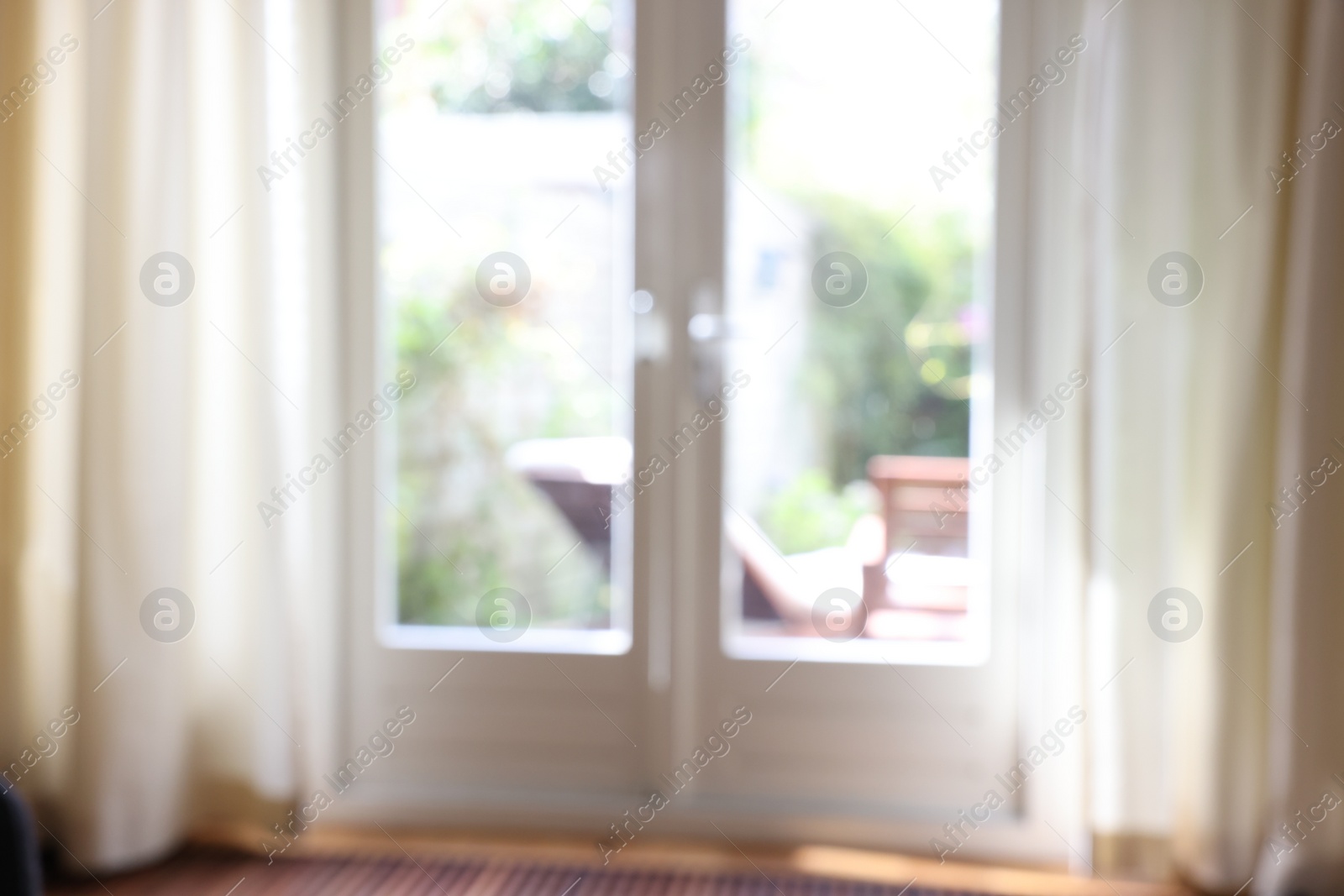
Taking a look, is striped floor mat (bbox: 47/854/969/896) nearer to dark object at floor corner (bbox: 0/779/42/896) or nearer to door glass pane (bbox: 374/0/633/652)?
door glass pane (bbox: 374/0/633/652)

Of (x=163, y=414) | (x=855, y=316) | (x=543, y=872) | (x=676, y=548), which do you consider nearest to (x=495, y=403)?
(x=676, y=548)

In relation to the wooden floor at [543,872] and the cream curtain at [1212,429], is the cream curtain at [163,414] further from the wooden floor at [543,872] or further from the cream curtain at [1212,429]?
the cream curtain at [1212,429]

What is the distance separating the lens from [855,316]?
210cm

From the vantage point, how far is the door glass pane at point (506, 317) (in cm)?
214

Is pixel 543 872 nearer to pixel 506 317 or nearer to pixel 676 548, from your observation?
pixel 676 548

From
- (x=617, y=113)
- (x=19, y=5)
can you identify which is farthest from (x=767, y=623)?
(x=19, y=5)

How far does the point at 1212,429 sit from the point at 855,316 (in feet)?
2.21

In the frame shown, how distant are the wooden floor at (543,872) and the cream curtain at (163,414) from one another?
88mm

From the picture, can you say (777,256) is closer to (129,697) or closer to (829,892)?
(829,892)

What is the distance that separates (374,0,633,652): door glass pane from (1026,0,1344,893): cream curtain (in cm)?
90

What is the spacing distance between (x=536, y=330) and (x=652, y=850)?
3.51 ft

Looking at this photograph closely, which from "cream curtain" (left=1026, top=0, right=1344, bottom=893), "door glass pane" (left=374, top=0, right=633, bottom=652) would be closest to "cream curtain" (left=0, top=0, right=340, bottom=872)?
"door glass pane" (left=374, top=0, right=633, bottom=652)

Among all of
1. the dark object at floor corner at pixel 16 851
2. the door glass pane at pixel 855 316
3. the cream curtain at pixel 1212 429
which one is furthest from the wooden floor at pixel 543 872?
the dark object at floor corner at pixel 16 851

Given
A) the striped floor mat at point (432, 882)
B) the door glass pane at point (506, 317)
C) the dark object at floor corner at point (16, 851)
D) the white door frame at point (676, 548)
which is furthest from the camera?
the door glass pane at point (506, 317)
